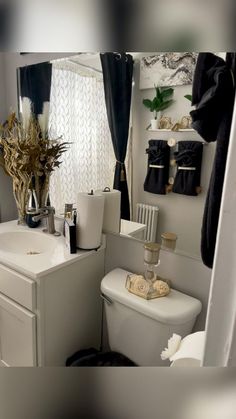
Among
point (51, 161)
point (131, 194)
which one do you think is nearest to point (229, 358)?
point (131, 194)

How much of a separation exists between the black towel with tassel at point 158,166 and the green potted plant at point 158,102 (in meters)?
0.09

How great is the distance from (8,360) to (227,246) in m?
1.55

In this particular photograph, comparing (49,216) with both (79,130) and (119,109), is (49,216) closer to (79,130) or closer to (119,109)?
(79,130)

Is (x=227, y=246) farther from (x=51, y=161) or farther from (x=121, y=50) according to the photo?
(x=51, y=161)

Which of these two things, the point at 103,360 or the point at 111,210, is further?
the point at 111,210

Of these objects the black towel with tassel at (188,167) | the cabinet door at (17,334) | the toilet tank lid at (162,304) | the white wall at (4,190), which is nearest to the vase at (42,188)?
the white wall at (4,190)

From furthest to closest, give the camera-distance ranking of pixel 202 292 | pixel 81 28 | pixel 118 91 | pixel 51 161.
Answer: pixel 51 161 < pixel 118 91 < pixel 202 292 < pixel 81 28

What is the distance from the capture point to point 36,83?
159 centimetres

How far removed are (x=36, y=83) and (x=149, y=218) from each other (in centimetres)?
111

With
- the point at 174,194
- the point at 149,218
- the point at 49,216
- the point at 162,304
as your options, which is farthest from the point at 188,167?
the point at 49,216

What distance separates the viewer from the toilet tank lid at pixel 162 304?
0.97 m

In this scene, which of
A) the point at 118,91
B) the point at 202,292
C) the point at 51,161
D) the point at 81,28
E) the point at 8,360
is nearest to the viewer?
the point at 81,28

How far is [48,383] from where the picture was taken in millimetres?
145

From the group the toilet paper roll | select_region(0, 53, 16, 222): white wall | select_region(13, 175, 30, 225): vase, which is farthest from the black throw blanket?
select_region(0, 53, 16, 222): white wall
